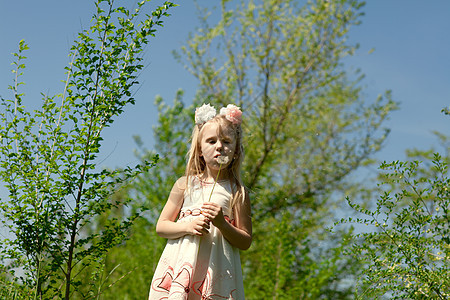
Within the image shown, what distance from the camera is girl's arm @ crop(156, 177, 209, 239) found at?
2.85 m

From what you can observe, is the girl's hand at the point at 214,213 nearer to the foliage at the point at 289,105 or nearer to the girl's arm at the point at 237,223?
the girl's arm at the point at 237,223

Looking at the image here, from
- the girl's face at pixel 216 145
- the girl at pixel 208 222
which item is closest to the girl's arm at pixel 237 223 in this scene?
the girl at pixel 208 222

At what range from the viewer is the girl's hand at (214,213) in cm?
284

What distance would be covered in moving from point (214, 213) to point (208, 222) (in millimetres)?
67

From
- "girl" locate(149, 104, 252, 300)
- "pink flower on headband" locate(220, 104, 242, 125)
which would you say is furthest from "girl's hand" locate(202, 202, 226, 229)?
"pink flower on headband" locate(220, 104, 242, 125)

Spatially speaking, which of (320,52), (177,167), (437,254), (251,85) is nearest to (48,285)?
(437,254)

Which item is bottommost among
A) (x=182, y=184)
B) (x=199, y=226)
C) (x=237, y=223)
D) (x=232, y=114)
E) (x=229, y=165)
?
(x=199, y=226)

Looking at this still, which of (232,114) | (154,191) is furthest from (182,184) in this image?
(154,191)

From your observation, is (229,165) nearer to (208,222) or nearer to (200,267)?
(208,222)

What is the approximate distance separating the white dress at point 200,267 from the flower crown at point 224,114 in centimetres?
50

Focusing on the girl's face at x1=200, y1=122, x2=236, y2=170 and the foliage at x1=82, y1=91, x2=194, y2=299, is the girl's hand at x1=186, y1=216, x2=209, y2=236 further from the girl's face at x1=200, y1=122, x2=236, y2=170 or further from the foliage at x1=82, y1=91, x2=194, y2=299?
the foliage at x1=82, y1=91, x2=194, y2=299

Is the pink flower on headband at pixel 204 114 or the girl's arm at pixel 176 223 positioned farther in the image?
the pink flower on headband at pixel 204 114

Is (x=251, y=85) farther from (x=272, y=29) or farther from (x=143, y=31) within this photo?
(x=143, y=31)

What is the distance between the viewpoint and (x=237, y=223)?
3100mm
